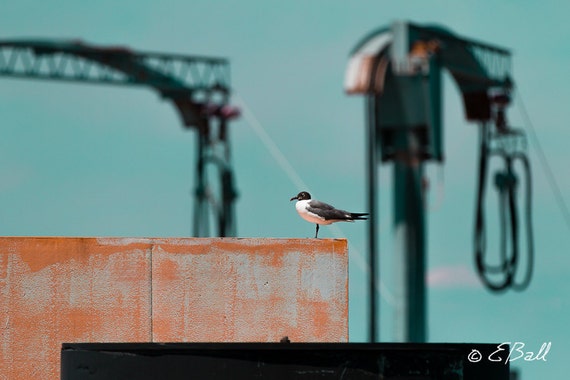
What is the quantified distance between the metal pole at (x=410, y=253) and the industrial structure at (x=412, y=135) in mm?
44

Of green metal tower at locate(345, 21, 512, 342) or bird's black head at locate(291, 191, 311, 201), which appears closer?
bird's black head at locate(291, 191, 311, 201)

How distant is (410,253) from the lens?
77.2 meters

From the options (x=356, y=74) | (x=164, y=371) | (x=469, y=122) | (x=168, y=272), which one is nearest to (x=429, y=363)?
(x=164, y=371)

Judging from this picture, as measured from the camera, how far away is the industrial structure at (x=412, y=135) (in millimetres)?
71312

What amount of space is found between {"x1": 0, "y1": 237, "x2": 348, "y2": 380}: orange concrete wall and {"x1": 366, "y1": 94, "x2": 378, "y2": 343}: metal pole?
1822 inches

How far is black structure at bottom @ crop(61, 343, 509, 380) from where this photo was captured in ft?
→ 64.0

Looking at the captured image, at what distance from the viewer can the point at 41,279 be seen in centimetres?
2291

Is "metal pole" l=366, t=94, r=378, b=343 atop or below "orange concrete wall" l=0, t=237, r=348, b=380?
atop

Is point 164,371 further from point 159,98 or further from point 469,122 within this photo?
point 159,98

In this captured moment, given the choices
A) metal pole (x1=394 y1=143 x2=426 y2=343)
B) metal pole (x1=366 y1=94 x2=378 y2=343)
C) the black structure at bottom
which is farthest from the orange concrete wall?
metal pole (x1=394 y1=143 x2=426 y2=343)

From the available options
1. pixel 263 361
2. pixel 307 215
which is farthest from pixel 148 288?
pixel 263 361

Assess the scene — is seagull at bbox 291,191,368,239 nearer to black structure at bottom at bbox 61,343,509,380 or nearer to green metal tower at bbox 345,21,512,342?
black structure at bottom at bbox 61,343,509,380

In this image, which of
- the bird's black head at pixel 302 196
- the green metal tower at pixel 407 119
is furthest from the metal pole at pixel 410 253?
the bird's black head at pixel 302 196

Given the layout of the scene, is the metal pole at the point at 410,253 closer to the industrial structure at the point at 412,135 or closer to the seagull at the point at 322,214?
the industrial structure at the point at 412,135
